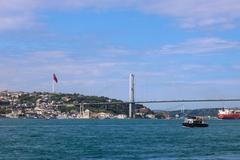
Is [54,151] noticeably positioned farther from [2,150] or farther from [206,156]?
[206,156]

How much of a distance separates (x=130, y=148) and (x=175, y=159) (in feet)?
42.8

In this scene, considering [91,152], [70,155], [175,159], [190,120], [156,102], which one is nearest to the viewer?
[175,159]

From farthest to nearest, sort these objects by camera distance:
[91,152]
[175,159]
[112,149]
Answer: [112,149] < [91,152] < [175,159]

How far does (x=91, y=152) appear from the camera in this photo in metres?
56.2

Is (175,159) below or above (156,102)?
below

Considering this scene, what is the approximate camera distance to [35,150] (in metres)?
58.0

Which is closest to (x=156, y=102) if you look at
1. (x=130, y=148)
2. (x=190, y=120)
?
(x=190, y=120)

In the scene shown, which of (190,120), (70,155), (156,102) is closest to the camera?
(70,155)

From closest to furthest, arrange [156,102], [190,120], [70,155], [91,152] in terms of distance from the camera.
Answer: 1. [70,155]
2. [91,152]
3. [190,120]
4. [156,102]

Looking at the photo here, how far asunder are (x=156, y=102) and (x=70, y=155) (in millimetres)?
140602

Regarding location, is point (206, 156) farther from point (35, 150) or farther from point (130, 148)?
point (35, 150)

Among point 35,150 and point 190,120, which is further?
point 190,120

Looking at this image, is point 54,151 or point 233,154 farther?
point 54,151

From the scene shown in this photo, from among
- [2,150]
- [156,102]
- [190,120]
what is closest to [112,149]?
[2,150]
